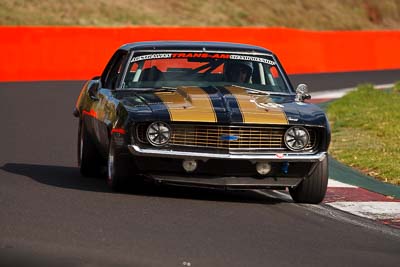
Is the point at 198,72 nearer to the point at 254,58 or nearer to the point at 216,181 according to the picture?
the point at 254,58

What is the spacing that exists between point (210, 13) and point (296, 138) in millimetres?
39049

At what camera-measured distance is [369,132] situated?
1686 cm

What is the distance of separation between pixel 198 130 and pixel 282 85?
1.69 metres

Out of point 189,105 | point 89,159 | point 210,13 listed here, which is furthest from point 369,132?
point 210,13

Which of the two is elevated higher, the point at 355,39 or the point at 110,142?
the point at 110,142

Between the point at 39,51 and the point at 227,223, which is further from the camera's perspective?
the point at 39,51

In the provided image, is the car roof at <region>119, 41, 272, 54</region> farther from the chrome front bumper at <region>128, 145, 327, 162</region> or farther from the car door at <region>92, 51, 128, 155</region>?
the chrome front bumper at <region>128, 145, 327, 162</region>

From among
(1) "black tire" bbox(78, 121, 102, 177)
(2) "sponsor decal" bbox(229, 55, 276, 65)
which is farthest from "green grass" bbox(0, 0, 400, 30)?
(2) "sponsor decal" bbox(229, 55, 276, 65)

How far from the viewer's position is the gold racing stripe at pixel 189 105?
938 cm

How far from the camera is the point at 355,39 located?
36875mm

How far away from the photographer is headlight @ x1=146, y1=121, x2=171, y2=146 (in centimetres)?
938

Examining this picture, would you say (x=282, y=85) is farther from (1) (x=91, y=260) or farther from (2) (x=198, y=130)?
(1) (x=91, y=260)

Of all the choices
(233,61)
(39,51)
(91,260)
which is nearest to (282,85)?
(233,61)

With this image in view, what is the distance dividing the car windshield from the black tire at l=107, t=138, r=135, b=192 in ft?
3.36
